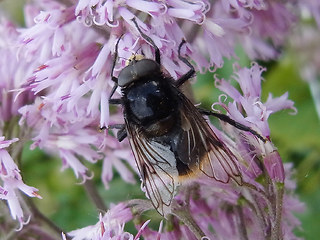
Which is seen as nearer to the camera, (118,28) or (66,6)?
(118,28)

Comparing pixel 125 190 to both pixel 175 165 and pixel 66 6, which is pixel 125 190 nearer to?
pixel 66 6

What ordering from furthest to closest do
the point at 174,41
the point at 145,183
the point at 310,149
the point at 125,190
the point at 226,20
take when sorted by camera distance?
the point at 310,149 → the point at 125,190 → the point at 226,20 → the point at 174,41 → the point at 145,183

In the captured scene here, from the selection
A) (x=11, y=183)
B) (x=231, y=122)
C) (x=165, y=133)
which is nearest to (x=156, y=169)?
(x=165, y=133)

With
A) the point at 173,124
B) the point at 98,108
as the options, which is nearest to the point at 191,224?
the point at 173,124

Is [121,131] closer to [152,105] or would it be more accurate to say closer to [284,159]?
[152,105]

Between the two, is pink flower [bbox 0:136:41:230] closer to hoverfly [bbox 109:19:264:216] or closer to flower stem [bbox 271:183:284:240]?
hoverfly [bbox 109:19:264:216]

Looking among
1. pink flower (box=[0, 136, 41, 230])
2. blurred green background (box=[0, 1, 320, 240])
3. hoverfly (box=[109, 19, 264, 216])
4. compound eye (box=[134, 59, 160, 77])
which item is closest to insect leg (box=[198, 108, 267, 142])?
hoverfly (box=[109, 19, 264, 216])

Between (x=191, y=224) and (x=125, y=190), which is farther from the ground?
(x=191, y=224)
